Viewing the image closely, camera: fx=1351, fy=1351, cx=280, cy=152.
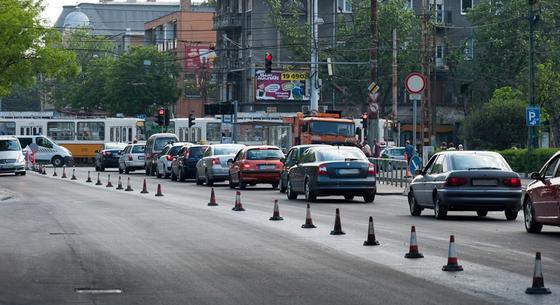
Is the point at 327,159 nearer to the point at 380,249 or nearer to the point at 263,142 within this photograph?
the point at 380,249

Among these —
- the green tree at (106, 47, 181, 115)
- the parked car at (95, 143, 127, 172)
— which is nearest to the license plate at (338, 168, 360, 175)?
the parked car at (95, 143, 127, 172)

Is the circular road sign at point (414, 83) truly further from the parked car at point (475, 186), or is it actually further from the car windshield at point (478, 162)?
the parked car at point (475, 186)

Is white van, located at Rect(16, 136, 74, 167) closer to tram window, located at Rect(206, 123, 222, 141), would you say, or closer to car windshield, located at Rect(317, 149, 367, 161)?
tram window, located at Rect(206, 123, 222, 141)

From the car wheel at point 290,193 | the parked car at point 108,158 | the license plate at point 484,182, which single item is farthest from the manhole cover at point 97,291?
the parked car at point 108,158

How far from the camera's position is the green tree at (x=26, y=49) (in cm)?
4712

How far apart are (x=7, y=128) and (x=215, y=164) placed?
42.4 meters

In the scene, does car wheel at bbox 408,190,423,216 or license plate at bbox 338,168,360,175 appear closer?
car wheel at bbox 408,190,423,216

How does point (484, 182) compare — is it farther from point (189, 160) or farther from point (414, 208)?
point (189, 160)

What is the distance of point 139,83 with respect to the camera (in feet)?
379

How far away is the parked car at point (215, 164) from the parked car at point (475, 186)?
69.3ft

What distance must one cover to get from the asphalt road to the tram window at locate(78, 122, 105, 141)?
192 ft

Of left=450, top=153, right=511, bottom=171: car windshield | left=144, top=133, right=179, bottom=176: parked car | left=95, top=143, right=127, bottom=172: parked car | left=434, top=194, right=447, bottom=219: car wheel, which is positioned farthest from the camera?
left=95, top=143, right=127, bottom=172: parked car

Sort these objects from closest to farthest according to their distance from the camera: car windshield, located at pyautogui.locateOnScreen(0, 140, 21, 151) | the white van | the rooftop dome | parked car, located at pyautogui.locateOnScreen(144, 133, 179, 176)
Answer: car windshield, located at pyautogui.locateOnScreen(0, 140, 21, 151)
parked car, located at pyautogui.locateOnScreen(144, 133, 179, 176)
the white van
the rooftop dome

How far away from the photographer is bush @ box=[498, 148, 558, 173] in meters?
53.4
